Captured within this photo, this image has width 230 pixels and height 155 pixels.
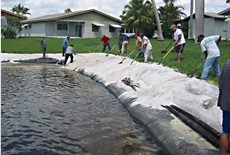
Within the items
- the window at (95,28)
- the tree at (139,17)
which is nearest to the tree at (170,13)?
the tree at (139,17)

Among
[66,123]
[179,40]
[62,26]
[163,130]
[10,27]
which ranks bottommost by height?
[66,123]

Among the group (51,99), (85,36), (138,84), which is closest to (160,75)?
(138,84)

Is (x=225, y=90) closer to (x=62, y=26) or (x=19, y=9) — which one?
(x=62, y=26)

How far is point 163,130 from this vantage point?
5.18 metres

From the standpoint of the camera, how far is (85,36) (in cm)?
3772

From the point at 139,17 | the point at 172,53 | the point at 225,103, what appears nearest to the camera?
the point at 225,103

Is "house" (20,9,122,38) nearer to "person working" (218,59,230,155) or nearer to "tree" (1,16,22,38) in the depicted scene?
"tree" (1,16,22,38)

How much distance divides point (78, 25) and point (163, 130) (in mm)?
35851

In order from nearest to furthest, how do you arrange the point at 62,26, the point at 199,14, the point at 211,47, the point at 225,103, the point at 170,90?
the point at 225,103, the point at 170,90, the point at 211,47, the point at 199,14, the point at 62,26

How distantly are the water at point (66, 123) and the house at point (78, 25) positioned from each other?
2791 cm

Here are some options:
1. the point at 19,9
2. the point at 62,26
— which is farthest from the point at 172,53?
the point at 19,9

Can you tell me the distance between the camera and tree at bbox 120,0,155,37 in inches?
1356

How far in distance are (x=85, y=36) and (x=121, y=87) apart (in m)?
29.6

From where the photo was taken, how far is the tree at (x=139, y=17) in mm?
34438
